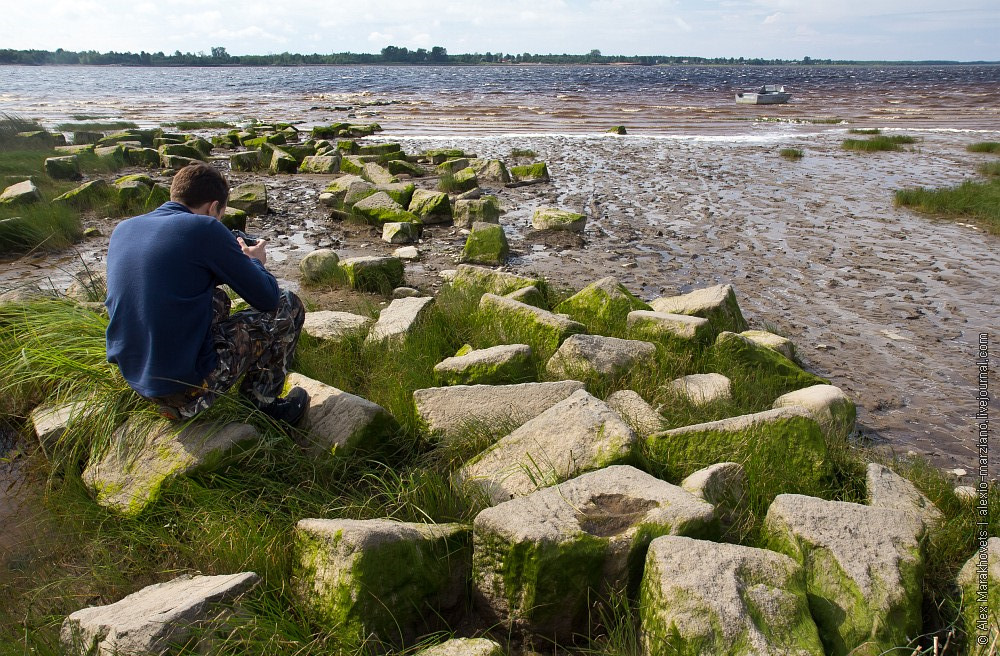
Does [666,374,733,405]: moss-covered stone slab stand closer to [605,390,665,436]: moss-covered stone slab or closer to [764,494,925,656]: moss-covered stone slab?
[605,390,665,436]: moss-covered stone slab

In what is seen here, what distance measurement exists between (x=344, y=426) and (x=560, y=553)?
1504mm

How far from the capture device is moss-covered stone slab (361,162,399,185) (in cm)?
1184

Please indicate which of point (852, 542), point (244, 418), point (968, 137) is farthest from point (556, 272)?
point (968, 137)

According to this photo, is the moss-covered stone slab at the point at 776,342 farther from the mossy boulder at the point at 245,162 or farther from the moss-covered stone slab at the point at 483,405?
the mossy boulder at the point at 245,162

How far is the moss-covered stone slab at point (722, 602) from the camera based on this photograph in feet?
6.88

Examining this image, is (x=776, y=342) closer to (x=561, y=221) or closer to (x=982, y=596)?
(x=982, y=596)

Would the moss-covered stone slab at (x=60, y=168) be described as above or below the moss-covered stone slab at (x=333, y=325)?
above

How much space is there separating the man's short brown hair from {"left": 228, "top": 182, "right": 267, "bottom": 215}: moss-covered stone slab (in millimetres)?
6858

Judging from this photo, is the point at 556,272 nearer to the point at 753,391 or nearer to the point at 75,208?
the point at 753,391

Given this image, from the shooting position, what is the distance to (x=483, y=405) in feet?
12.3

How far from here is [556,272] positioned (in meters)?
7.43

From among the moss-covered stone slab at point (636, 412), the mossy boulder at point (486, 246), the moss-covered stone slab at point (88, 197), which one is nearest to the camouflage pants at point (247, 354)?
the moss-covered stone slab at point (636, 412)

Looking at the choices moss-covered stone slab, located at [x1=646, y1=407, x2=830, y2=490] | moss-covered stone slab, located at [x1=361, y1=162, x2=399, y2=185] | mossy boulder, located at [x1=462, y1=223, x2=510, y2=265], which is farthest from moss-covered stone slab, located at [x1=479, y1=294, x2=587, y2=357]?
moss-covered stone slab, located at [x1=361, y1=162, x2=399, y2=185]

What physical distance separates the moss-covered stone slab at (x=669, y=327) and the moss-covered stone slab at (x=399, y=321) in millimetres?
1598
